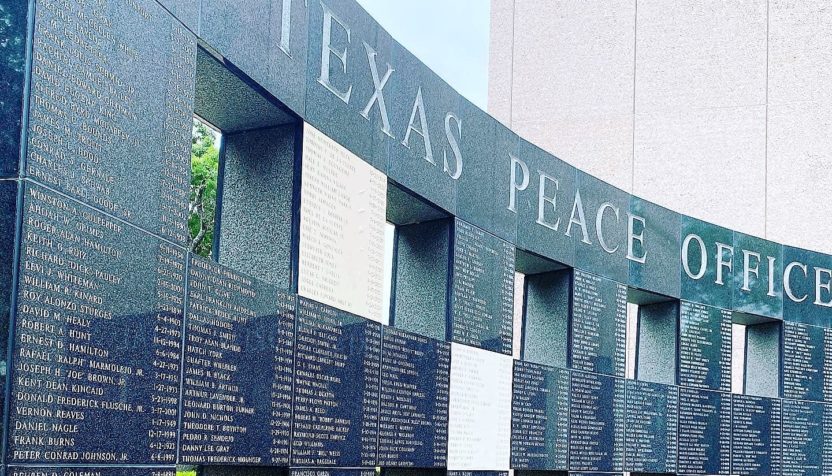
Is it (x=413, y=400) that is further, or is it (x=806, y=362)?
(x=806, y=362)

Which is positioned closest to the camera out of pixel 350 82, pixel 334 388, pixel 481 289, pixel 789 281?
pixel 334 388

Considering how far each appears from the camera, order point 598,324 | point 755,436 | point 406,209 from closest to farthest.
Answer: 1. point 406,209
2. point 598,324
3. point 755,436

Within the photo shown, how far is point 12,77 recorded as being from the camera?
634cm

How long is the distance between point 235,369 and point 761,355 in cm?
1358

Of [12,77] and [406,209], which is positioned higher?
[406,209]

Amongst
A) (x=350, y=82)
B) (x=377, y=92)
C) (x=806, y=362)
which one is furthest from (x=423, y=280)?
(x=806, y=362)

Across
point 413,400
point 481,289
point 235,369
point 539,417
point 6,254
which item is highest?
point 481,289

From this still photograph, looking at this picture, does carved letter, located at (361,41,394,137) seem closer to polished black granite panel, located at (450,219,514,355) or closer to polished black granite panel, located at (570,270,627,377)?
polished black granite panel, located at (450,219,514,355)

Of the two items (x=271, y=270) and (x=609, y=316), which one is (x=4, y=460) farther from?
(x=609, y=316)

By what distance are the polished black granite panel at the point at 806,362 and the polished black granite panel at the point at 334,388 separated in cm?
1067

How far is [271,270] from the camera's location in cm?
1020

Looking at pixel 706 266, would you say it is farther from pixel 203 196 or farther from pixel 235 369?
pixel 203 196

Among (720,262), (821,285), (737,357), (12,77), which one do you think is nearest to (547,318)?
(720,262)

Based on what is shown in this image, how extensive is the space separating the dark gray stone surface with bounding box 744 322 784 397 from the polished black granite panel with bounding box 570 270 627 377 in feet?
13.1
